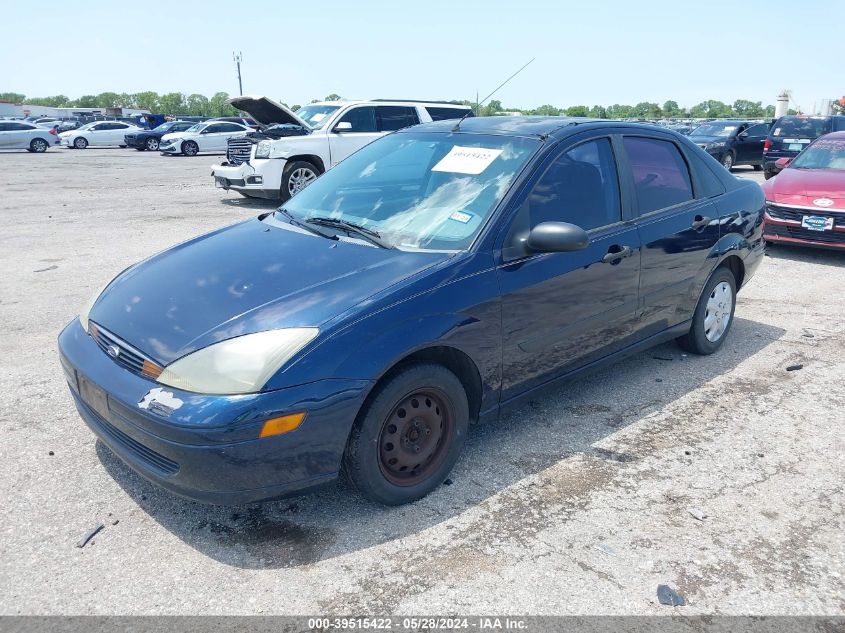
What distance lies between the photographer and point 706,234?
15.7 ft

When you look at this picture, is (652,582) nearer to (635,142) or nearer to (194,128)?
(635,142)

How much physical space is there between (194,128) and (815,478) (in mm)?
33375

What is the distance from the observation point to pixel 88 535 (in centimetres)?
294

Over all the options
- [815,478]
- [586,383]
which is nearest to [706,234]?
[586,383]

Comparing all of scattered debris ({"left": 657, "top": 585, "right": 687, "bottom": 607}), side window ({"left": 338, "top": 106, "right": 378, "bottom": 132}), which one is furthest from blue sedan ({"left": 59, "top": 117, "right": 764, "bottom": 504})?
side window ({"left": 338, "top": 106, "right": 378, "bottom": 132})

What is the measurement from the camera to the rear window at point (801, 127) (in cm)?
1742

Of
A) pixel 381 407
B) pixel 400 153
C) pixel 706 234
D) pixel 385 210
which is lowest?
pixel 381 407

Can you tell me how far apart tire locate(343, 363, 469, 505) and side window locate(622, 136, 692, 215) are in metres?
1.95

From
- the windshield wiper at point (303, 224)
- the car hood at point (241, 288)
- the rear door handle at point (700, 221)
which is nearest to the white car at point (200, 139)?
the windshield wiper at point (303, 224)

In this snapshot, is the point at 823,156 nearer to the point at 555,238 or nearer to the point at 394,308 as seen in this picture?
the point at 555,238

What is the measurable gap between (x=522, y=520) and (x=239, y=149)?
11327 mm

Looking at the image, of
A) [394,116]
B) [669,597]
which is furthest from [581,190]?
[394,116]

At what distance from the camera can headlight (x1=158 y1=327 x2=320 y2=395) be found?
8.69 feet

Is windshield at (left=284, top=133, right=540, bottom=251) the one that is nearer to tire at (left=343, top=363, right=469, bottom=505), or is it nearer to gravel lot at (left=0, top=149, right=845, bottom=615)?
tire at (left=343, top=363, right=469, bottom=505)
